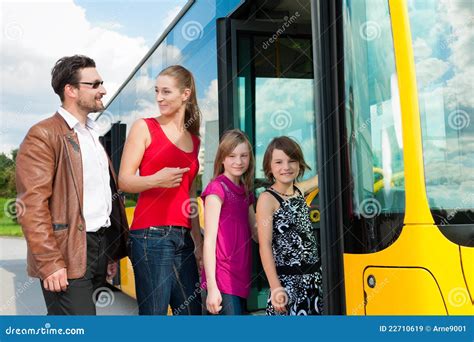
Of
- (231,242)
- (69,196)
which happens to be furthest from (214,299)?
(69,196)

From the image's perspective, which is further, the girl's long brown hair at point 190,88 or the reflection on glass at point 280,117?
the reflection on glass at point 280,117

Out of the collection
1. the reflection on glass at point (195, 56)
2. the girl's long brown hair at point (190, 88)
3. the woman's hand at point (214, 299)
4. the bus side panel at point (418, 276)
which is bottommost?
the woman's hand at point (214, 299)

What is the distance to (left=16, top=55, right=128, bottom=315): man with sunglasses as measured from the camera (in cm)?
264

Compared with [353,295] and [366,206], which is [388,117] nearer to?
[366,206]

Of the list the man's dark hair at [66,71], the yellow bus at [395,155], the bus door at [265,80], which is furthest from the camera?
the bus door at [265,80]

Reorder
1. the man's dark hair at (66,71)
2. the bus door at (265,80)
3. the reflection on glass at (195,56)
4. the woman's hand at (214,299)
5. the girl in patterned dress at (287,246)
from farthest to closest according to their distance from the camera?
the reflection on glass at (195,56), the bus door at (265,80), the girl in patterned dress at (287,246), the woman's hand at (214,299), the man's dark hair at (66,71)

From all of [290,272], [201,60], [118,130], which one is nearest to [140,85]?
[118,130]

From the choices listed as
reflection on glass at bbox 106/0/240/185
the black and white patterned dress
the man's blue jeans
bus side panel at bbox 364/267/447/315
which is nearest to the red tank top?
the man's blue jeans

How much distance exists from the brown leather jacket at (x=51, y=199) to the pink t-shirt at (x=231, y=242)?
0.73 meters

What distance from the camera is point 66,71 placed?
290cm

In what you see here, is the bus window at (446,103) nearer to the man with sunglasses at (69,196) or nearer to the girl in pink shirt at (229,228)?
the girl in pink shirt at (229,228)

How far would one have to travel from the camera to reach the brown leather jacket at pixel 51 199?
262 cm

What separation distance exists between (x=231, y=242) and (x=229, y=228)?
0.24ft

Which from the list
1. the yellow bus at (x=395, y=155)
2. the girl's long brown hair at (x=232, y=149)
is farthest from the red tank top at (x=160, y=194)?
the yellow bus at (x=395, y=155)
